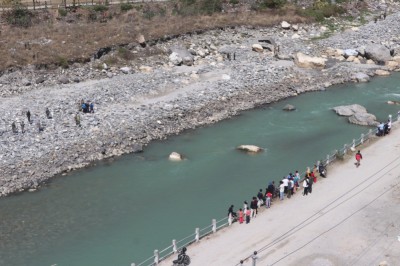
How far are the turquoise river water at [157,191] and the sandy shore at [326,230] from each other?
448 centimetres

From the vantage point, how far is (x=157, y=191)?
38.2m

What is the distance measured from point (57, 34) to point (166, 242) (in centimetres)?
4062

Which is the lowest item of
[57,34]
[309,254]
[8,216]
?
[8,216]

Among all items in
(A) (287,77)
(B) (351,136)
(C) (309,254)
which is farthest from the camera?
(A) (287,77)

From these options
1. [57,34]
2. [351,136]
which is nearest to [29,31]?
[57,34]

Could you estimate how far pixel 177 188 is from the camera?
1515 inches

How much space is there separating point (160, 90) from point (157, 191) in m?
18.5

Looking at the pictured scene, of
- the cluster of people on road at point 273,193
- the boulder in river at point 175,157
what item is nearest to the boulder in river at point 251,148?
the boulder in river at point 175,157

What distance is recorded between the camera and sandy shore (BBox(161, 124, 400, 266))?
2650 cm

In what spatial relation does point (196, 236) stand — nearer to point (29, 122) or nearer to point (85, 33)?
point (29, 122)

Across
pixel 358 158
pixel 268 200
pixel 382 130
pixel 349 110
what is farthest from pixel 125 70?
pixel 268 200

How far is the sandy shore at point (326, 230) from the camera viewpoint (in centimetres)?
2650

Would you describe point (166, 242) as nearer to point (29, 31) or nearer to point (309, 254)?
point (309, 254)

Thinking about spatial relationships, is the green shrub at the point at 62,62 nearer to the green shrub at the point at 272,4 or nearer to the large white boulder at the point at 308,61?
the large white boulder at the point at 308,61
